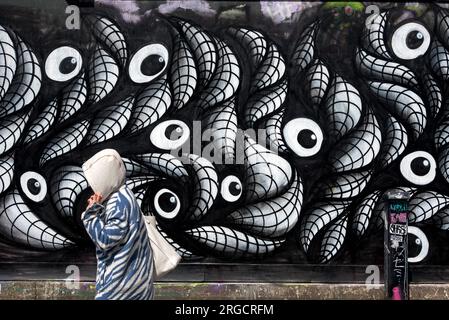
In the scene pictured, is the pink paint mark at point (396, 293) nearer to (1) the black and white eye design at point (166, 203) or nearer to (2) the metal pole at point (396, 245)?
(2) the metal pole at point (396, 245)

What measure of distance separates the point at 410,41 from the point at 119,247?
4.89 metres

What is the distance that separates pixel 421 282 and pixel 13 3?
534 centimetres

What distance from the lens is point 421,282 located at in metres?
9.14

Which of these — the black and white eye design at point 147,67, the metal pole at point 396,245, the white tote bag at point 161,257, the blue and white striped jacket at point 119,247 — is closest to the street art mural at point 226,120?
the black and white eye design at point 147,67

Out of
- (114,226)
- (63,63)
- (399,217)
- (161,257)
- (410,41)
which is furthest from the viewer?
(410,41)

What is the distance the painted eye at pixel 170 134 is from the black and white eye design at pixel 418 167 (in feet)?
7.89

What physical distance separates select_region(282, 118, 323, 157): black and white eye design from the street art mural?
15 millimetres

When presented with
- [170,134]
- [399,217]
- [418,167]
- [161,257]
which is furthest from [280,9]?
[161,257]

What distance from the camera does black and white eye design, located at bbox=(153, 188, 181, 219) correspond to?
9.04 meters

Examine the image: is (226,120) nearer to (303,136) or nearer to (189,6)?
(303,136)

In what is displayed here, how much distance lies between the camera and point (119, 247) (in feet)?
18.1
